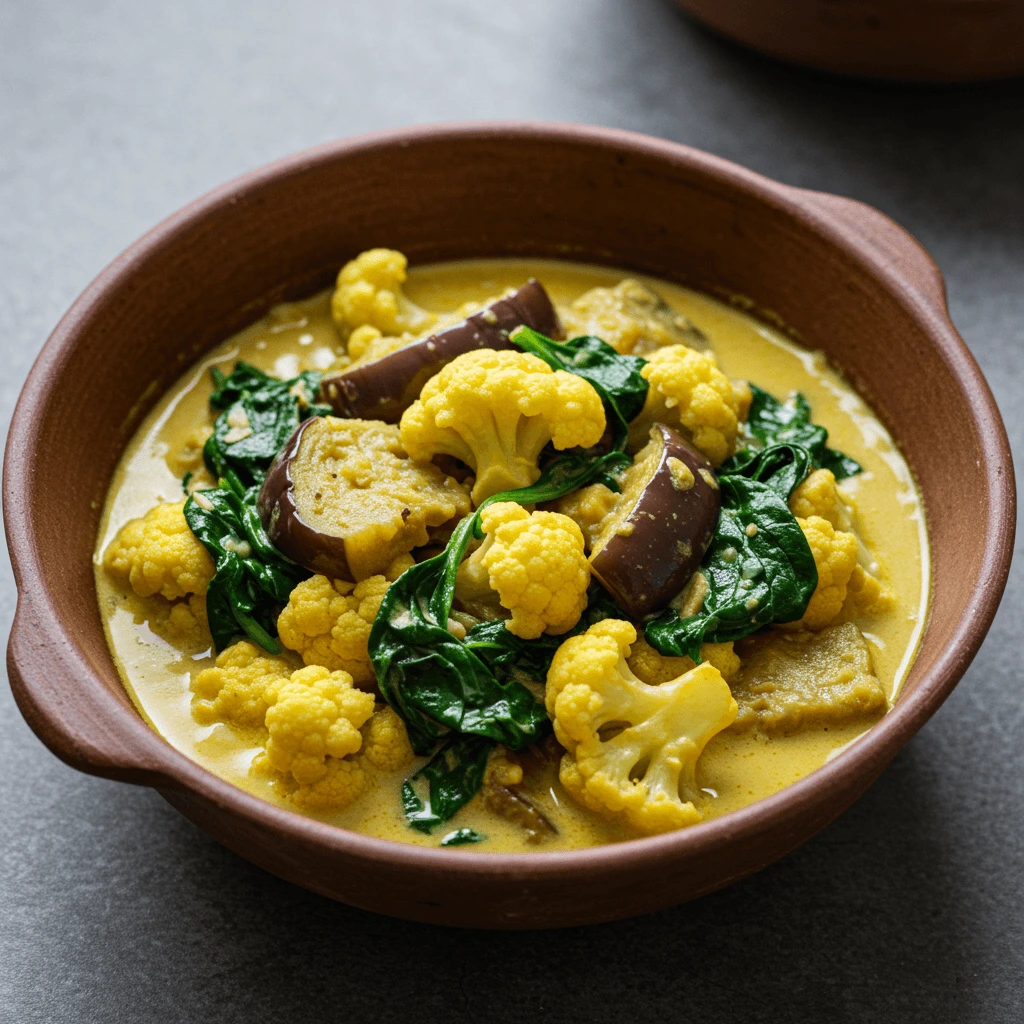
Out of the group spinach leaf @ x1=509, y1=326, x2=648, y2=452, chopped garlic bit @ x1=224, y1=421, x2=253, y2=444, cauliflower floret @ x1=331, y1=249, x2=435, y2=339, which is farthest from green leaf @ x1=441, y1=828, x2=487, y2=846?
cauliflower floret @ x1=331, y1=249, x2=435, y2=339

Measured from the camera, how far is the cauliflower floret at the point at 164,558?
318 centimetres

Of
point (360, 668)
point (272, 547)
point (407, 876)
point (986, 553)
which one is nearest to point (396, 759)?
point (360, 668)

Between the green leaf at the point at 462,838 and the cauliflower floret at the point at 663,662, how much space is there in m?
0.54

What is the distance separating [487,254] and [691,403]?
121 centimetres

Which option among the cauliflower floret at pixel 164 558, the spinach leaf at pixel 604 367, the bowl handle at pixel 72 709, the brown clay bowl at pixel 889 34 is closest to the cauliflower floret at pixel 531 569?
the spinach leaf at pixel 604 367

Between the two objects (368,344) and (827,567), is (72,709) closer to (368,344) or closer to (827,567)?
(368,344)

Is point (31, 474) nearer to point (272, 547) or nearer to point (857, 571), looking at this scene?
point (272, 547)

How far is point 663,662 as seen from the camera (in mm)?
3018

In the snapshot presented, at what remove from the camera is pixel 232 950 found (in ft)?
10.5

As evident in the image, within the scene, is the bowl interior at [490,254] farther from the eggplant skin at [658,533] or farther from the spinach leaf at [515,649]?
the spinach leaf at [515,649]

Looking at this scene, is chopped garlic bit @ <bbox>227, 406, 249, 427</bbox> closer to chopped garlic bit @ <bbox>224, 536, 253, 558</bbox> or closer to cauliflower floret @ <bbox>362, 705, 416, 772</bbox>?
chopped garlic bit @ <bbox>224, 536, 253, 558</bbox>

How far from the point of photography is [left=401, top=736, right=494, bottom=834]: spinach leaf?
291 cm

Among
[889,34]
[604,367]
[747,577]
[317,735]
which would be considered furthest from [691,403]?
[889,34]

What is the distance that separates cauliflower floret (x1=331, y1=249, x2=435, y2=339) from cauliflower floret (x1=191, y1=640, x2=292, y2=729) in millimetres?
1170
